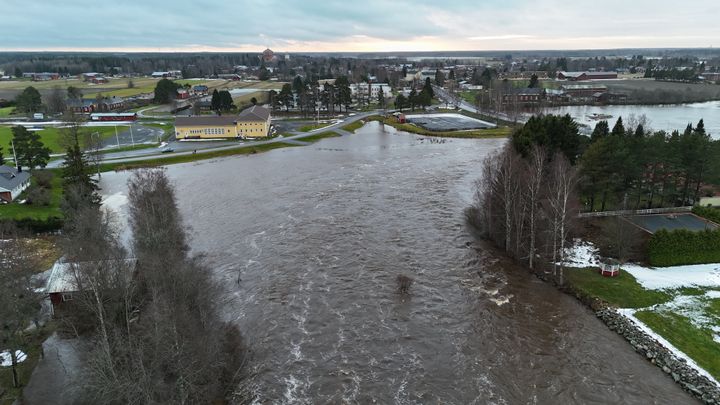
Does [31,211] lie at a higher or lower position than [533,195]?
lower

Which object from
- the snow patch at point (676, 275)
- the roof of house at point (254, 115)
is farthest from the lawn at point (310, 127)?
the snow patch at point (676, 275)

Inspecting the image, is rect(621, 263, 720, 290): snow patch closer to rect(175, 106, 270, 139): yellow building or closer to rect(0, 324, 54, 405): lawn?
rect(0, 324, 54, 405): lawn

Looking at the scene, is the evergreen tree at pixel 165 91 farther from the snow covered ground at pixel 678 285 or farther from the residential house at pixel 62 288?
the snow covered ground at pixel 678 285

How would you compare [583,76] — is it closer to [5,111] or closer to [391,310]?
[391,310]

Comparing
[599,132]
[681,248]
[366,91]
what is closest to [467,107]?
[366,91]

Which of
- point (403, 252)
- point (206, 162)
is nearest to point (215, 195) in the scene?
point (206, 162)

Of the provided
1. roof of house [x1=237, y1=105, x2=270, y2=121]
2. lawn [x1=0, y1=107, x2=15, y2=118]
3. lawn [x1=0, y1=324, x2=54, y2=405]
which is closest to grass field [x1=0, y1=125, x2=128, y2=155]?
lawn [x1=0, y1=107, x2=15, y2=118]
